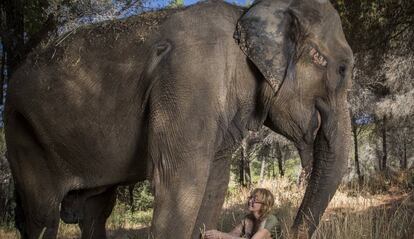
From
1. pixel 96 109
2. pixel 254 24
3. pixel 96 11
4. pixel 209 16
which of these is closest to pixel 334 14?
pixel 254 24

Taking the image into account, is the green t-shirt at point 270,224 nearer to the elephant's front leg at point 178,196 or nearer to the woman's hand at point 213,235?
the woman's hand at point 213,235

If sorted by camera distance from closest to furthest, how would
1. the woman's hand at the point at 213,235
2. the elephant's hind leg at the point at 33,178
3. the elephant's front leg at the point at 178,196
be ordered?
the elephant's front leg at the point at 178,196, the elephant's hind leg at the point at 33,178, the woman's hand at the point at 213,235

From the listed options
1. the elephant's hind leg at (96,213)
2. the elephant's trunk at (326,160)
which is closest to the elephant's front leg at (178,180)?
the elephant's trunk at (326,160)

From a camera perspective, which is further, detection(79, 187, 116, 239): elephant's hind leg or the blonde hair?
detection(79, 187, 116, 239): elephant's hind leg

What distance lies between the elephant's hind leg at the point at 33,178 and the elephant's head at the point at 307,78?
2204mm

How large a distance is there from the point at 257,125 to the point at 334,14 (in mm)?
1261

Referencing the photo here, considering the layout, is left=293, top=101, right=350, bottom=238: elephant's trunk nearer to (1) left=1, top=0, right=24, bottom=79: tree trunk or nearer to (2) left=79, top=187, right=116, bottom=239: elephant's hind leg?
(2) left=79, top=187, right=116, bottom=239: elephant's hind leg

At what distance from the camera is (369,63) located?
9.91 m

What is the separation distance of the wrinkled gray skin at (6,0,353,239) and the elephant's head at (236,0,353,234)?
0.03 ft

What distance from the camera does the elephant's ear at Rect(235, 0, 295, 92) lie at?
15.9 feet

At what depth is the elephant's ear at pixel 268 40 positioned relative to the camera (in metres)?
4.86

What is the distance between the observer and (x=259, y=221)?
580 centimetres

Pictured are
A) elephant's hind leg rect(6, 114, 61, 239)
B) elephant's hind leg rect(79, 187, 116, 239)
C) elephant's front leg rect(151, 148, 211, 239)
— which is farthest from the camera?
elephant's hind leg rect(79, 187, 116, 239)

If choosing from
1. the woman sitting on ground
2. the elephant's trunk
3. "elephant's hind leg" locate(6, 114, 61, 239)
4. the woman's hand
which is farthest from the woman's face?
"elephant's hind leg" locate(6, 114, 61, 239)
